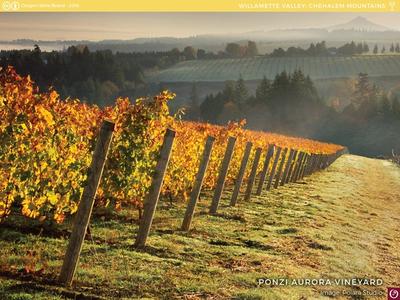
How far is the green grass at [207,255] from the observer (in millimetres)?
7754

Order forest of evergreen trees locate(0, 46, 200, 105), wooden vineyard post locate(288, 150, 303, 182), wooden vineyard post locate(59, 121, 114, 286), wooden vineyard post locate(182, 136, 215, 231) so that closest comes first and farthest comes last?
wooden vineyard post locate(59, 121, 114, 286) < wooden vineyard post locate(182, 136, 215, 231) < wooden vineyard post locate(288, 150, 303, 182) < forest of evergreen trees locate(0, 46, 200, 105)

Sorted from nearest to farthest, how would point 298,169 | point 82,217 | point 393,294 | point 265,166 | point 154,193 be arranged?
point 82,217 < point 393,294 < point 154,193 < point 265,166 < point 298,169

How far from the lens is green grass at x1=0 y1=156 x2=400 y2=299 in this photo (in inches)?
305

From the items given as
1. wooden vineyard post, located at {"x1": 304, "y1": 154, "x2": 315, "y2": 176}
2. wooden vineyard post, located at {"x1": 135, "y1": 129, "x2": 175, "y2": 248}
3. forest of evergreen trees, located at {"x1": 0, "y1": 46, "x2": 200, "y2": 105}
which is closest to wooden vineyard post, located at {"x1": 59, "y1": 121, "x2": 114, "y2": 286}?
wooden vineyard post, located at {"x1": 135, "y1": 129, "x2": 175, "y2": 248}

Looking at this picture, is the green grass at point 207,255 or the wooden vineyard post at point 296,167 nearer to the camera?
the green grass at point 207,255

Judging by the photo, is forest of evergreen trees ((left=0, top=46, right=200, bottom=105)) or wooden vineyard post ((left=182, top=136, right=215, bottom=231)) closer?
wooden vineyard post ((left=182, top=136, right=215, bottom=231))

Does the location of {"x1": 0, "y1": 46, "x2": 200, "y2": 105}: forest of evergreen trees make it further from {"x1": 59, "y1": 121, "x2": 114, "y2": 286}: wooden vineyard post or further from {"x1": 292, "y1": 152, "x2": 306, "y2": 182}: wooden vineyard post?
{"x1": 59, "y1": 121, "x2": 114, "y2": 286}: wooden vineyard post

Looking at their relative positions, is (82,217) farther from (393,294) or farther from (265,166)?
(265,166)

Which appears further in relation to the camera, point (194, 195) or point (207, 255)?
point (194, 195)

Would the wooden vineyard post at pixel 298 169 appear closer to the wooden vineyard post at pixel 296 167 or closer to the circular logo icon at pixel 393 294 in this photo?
the wooden vineyard post at pixel 296 167

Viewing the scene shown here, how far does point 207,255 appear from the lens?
10.4 meters

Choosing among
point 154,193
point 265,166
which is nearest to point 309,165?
point 265,166

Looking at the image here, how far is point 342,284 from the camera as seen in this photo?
965 centimetres

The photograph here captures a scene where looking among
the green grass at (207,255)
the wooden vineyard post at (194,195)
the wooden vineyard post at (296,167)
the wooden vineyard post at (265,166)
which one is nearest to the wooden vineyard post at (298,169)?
the wooden vineyard post at (296,167)
